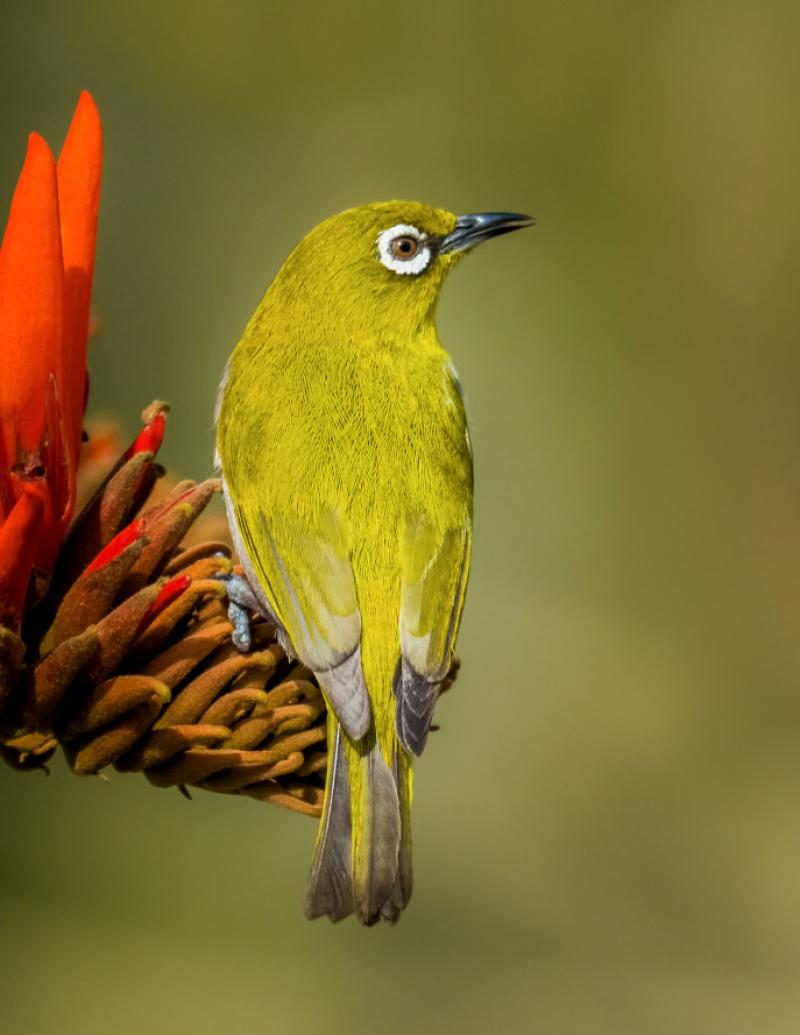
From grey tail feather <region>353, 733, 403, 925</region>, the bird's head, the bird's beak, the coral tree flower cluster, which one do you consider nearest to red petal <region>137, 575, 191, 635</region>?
the coral tree flower cluster

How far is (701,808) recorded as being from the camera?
4125 millimetres

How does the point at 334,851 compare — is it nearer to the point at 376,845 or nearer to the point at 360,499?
the point at 376,845

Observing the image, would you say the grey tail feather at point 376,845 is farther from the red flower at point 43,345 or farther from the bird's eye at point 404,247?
the bird's eye at point 404,247

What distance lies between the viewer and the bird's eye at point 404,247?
7.53 ft

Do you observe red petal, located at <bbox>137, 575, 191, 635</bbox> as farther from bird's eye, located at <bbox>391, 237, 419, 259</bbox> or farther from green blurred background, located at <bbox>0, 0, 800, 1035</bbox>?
green blurred background, located at <bbox>0, 0, 800, 1035</bbox>

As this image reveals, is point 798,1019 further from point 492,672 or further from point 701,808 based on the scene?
point 492,672

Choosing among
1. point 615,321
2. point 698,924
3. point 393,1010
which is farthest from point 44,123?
point 698,924

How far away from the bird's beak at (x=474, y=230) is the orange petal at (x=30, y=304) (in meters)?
1.11

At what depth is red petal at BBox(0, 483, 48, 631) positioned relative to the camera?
4.35 feet

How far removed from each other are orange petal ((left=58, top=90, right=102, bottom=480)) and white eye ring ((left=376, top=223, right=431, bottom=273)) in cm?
90

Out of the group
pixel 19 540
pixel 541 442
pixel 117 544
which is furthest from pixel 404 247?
pixel 541 442

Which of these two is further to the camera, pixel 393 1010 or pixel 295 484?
pixel 393 1010

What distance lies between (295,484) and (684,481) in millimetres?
2759

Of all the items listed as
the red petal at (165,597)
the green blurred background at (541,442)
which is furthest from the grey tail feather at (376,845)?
the green blurred background at (541,442)
